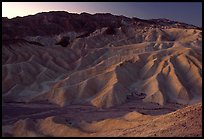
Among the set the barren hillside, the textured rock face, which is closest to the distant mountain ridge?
the textured rock face

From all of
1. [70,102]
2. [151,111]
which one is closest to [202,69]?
[151,111]

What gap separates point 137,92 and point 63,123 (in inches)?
510

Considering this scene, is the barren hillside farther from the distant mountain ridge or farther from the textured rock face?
the distant mountain ridge

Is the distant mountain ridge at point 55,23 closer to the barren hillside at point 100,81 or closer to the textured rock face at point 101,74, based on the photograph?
the textured rock face at point 101,74

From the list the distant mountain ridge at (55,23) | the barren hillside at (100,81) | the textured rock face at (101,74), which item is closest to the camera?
the barren hillside at (100,81)

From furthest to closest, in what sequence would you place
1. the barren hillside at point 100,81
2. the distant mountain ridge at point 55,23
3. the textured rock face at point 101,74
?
the distant mountain ridge at point 55,23
the textured rock face at point 101,74
the barren hillside at point 100,81

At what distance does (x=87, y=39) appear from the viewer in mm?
66625

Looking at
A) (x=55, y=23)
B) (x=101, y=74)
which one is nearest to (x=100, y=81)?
(x=101, y=74)

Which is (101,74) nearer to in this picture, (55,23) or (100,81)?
(100,81)

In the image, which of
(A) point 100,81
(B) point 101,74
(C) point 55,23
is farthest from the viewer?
(C) point 55,23

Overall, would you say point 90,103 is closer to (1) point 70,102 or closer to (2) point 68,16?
(1) point 70,102

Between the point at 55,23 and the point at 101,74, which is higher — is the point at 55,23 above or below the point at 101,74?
above

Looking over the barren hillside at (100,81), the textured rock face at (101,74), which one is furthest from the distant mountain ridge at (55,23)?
the barren hillside at (100,81)

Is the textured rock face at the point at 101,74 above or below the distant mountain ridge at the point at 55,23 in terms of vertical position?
below
